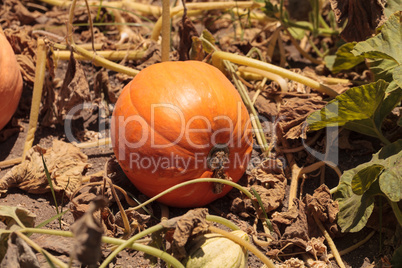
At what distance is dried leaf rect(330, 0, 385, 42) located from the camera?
2693mm

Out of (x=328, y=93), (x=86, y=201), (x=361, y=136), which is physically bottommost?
(x=86, y=201)

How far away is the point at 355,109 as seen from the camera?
2.46 meters

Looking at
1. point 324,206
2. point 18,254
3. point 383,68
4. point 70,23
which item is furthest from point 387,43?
point 18,254

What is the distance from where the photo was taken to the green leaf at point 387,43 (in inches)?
98.9

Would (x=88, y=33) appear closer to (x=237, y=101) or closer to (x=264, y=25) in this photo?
(x=264, y=25)

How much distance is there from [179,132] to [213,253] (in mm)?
591

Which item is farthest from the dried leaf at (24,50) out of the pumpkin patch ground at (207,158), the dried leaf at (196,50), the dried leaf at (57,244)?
the dried leaf at (57,244)

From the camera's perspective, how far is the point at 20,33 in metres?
3.32

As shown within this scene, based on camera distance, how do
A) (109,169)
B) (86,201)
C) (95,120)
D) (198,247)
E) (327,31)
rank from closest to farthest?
(198,247) < (86,201) < (109,169) < (95,120) < (327,31)

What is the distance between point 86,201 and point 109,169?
24 cm

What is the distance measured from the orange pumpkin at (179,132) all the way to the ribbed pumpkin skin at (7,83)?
0.74 meters

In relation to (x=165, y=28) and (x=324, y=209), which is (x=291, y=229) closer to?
(x=324, y=209)

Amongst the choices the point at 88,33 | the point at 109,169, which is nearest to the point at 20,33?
the point at 88,33

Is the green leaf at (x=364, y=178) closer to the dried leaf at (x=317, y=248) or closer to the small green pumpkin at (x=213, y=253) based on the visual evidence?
the dried leaf at (x=317, y=248)
